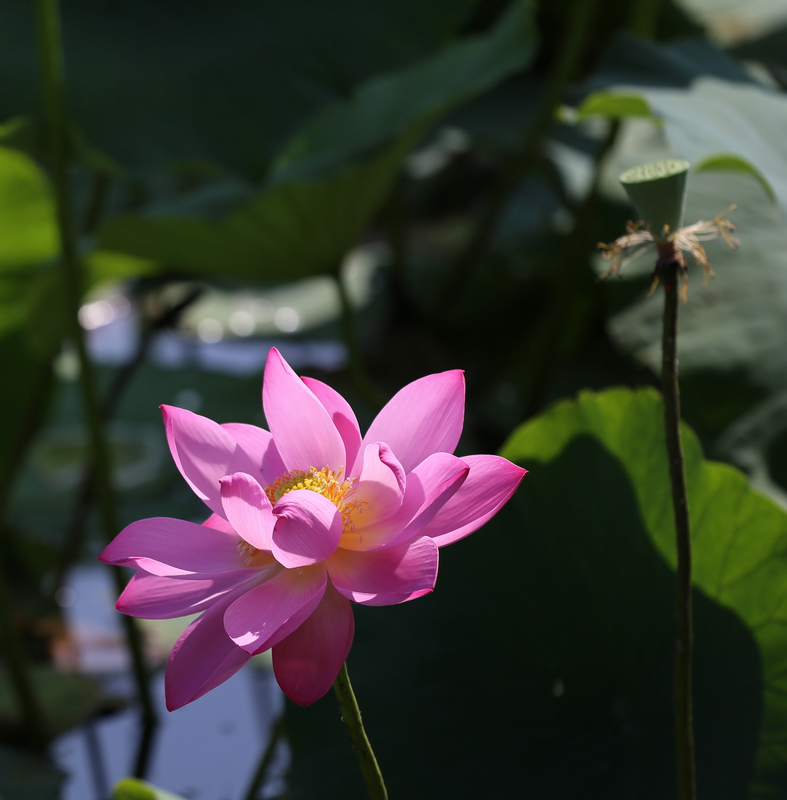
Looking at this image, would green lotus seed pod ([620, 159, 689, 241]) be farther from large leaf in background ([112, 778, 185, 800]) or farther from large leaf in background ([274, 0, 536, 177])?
large leaf in background ([274, 0, 536, 177])

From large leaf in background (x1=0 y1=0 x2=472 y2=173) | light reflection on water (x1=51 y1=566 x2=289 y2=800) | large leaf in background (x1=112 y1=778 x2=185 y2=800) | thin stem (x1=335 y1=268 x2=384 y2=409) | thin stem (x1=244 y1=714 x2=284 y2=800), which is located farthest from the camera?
thin stem (x1=335 y1=268 x2=384 y2=409)

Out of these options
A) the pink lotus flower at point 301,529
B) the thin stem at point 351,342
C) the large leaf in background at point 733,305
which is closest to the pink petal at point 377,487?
the pink lotus flower at point 301,529

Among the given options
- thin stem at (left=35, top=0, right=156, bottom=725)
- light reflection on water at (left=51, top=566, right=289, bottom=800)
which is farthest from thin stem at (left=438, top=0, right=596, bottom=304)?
light reflection on water at (left=51, top=566, right=289, bottom=800)

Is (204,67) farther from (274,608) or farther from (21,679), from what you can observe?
(274,608)

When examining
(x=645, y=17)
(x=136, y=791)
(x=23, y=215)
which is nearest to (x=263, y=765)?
(x=136, y=791)

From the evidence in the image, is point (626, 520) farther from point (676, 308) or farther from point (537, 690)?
point (676, 308)
